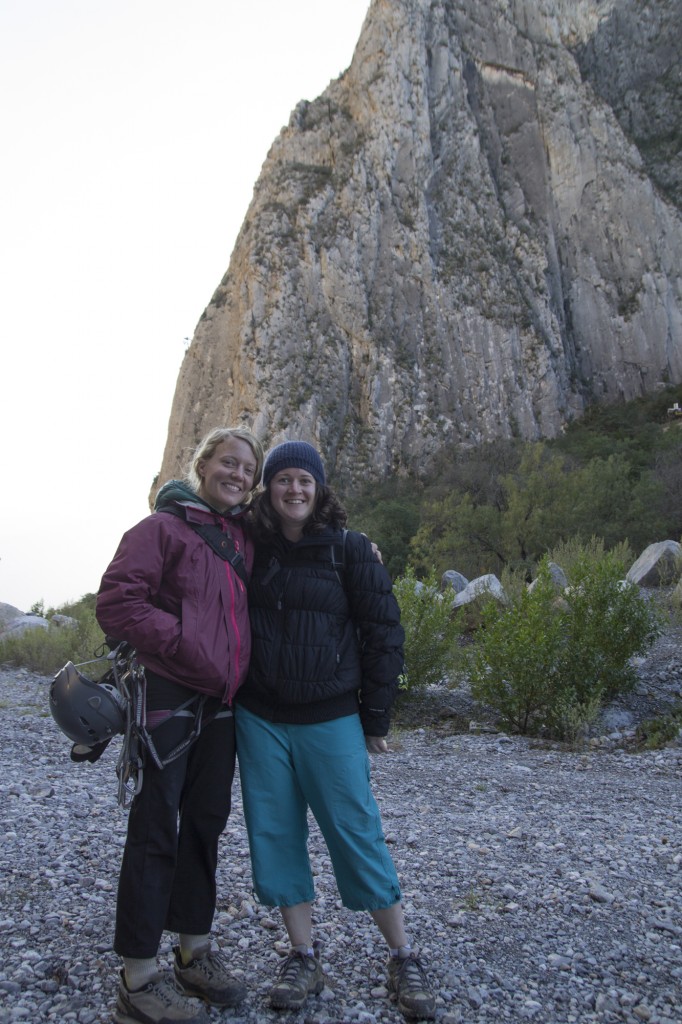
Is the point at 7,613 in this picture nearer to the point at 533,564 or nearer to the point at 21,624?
the point at 21,624

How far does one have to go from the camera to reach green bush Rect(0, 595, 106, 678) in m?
12.9

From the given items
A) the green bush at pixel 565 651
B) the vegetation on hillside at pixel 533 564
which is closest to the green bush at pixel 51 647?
the vegetation on hillside at pixel 533 564

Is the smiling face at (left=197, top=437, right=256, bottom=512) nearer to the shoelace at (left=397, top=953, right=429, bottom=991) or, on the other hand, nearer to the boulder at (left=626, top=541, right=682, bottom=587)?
the shoelace at (left=397, top=953, right=429, bottom=991)

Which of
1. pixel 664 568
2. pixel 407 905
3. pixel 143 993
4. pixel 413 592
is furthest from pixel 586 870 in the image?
pixel 664 568

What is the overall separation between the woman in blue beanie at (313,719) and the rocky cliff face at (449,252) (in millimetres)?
40019

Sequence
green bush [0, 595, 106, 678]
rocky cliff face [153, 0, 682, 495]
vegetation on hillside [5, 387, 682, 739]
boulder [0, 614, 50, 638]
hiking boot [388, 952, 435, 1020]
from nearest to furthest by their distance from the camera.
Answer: hiking boot [388, 952, 435, 1020], vegetation on hillside [5, 387, 682, 739], green bush [0, 595, 106, 678], boulder [0, 614, 50, 638], rocky cliff face [153, 0, 682, 495]

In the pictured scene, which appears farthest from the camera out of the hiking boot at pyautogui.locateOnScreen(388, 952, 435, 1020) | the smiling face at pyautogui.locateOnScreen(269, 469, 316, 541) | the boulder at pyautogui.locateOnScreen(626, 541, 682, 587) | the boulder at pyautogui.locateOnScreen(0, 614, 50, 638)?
the boulder at pyautogui.locateOnScreen(0, 614, 50, 638)

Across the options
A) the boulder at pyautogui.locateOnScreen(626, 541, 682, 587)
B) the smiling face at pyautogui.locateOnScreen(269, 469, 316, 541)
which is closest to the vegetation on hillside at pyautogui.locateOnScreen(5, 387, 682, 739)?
the boulder at pyautogui.locateOnScreen(626, 541, 682, 587)

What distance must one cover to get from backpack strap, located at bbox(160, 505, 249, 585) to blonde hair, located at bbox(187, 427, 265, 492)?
0.23 metres

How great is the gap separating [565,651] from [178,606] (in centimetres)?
594

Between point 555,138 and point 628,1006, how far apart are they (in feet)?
196

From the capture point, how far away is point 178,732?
8.46ft

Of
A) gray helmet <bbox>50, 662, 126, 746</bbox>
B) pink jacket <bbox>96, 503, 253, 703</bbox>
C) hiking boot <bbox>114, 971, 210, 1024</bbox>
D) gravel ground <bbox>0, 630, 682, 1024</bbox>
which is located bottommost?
gravel ground <bbox>0, 630, 682, 1024</bbox>

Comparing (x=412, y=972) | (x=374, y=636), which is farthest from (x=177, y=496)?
(x=412, y=972)
